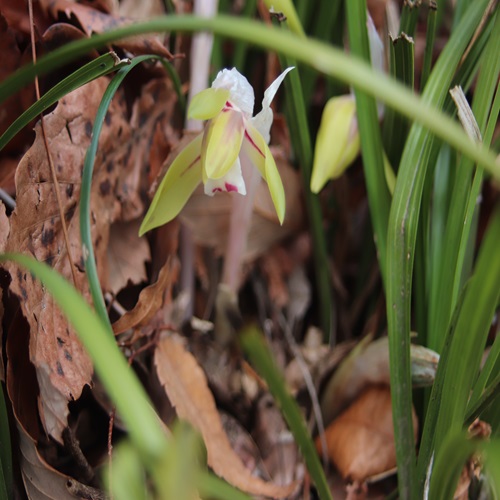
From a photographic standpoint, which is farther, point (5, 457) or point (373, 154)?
point (373, 154)

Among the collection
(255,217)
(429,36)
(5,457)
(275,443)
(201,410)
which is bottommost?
(275,443)

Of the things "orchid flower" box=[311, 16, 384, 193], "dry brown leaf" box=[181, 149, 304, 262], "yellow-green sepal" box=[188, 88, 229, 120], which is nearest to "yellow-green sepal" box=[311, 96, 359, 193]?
"orchid flower" box=[311, 16, 384, 193]

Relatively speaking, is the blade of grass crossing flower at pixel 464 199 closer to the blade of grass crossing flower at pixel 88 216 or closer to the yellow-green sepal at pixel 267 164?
the yellow-green sepal at pixel 267 164

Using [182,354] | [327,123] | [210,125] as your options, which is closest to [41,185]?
[210,125]

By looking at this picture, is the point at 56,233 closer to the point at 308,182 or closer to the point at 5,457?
the point at 5,457

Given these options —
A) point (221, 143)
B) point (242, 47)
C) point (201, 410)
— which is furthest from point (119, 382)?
point (242, 47)

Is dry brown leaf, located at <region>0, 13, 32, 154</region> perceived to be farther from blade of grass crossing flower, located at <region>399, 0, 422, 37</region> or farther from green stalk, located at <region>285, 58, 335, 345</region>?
blade of grass crossing flower, located at <region>399, 0, 422, 37</region>
